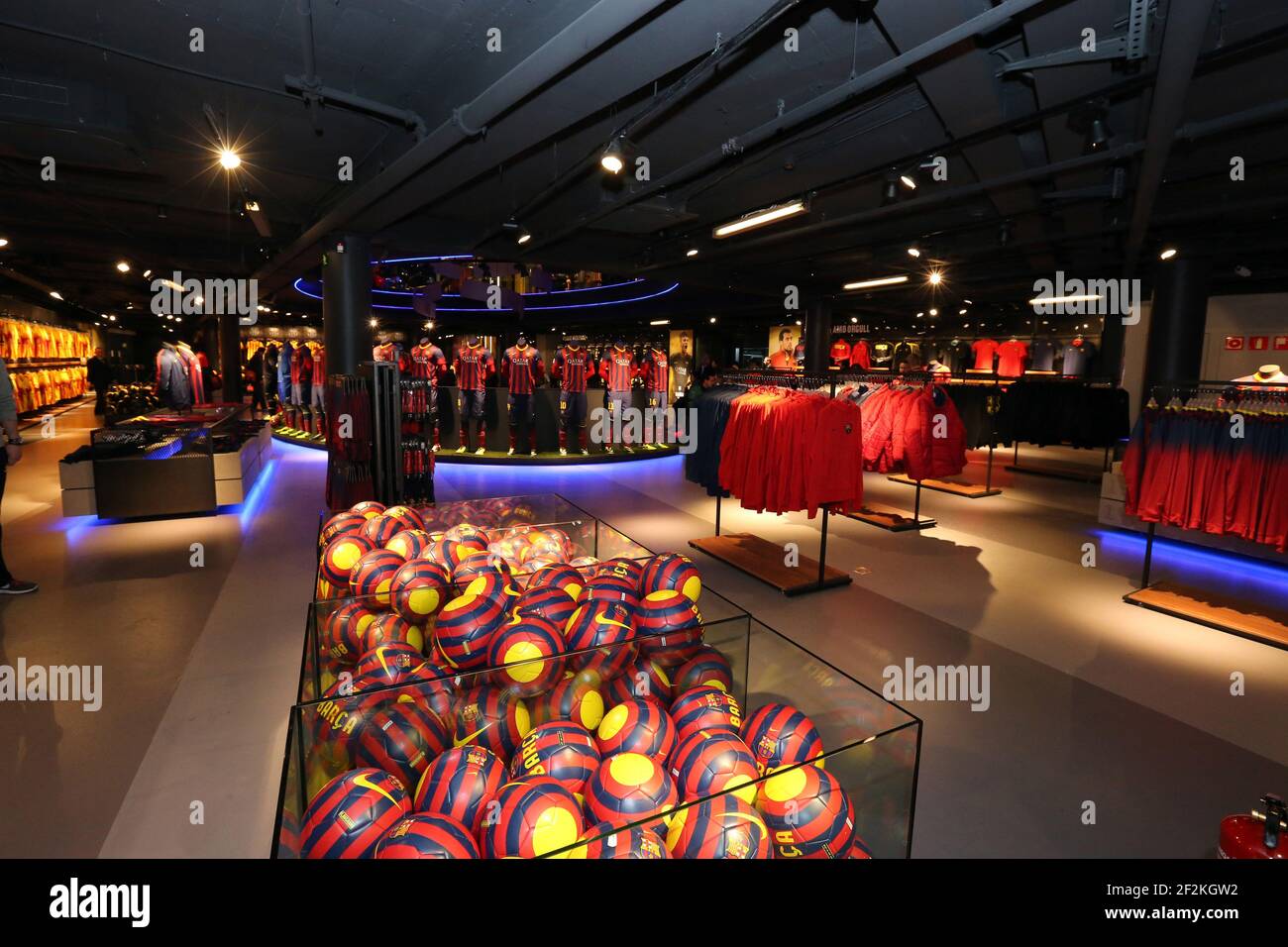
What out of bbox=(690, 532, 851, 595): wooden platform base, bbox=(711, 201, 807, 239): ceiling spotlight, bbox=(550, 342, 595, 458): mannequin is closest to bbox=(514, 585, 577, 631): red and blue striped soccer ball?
bbox=(690, 532, 851, 595): wooden platform base

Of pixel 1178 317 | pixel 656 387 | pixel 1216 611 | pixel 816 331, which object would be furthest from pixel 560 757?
pixel 816 331

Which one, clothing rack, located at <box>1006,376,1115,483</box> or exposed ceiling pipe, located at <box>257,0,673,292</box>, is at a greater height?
exposed ceiling pipe, located at <box>257,0,673,292</box>

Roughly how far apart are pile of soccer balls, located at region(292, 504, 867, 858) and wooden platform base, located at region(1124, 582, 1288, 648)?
3.97 m

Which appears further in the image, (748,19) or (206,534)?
(206,534)

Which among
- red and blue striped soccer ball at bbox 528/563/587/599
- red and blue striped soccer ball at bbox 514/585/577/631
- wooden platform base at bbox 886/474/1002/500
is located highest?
red and blue striped soccer ball at bbox 528/563/587/599

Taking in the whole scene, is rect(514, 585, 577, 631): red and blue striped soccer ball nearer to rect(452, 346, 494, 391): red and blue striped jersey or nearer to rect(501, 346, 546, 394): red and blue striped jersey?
rect(501, 346, 546, 394): red and blue striped jersey

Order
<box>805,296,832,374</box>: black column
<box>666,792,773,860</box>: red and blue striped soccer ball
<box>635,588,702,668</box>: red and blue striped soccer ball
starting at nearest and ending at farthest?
<box>666,792,773,860</box>: red and blue striped soccer ball → <box>635,588,702,668</box>: red and blue striped soccer ball → <box>805,296,832,374</box>: black column

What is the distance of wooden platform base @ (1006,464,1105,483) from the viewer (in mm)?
9953

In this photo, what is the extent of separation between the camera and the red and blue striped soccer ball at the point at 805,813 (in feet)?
5.19

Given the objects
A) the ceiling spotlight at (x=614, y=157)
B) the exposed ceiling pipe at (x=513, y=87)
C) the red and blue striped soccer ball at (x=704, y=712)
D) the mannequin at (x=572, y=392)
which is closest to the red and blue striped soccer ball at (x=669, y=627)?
the red and blue striped soccer ball at (x=704, y=712)

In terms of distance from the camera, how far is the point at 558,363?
12.1m
